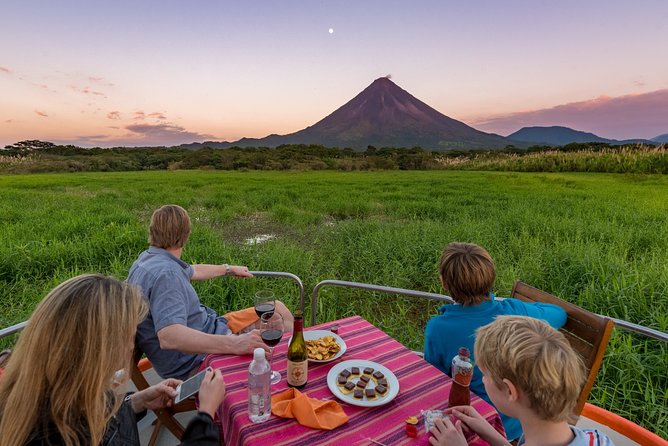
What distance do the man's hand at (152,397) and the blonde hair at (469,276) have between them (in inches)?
58.2

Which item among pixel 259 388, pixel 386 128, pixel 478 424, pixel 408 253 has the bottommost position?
pixel 408 253

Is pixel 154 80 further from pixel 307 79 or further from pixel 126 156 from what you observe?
pixel 126 156

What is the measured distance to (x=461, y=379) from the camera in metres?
1.28

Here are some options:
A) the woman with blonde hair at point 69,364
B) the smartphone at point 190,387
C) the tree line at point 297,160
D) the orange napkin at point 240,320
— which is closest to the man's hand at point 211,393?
the smartphone at point 190,387

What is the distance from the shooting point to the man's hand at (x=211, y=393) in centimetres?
125

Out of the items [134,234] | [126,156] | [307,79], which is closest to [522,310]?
[134,234]

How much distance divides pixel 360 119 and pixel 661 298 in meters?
93.2

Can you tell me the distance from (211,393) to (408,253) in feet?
14.5

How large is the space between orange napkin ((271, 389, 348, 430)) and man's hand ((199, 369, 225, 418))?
215 mm

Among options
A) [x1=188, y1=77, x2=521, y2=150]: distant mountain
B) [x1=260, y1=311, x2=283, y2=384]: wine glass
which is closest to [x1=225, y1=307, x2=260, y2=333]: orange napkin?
[x1=260, y1=311, x2=283, y2=384]: wine glass

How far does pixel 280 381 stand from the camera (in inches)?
58.2

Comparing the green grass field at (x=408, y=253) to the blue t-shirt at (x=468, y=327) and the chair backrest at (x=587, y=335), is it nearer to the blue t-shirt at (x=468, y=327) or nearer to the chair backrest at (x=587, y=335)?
the chair backrest at (x=587, y=335)

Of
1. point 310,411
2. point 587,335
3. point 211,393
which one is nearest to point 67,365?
point 211,393

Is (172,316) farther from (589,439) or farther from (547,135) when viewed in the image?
(547,135)
